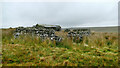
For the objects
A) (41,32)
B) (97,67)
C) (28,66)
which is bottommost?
(97,67)

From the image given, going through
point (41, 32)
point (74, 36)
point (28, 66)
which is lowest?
point (28, 66)

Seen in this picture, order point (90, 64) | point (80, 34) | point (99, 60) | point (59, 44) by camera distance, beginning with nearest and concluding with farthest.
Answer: point (90, 64)
point (99, 60)
point (59, 44)
point (80, 34)

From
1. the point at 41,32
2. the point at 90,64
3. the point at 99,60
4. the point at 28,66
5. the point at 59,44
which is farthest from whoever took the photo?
the point at 41,32

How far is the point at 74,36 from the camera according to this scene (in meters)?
9.20

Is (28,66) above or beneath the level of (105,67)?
above

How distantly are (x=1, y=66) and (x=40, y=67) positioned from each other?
1.57 meters

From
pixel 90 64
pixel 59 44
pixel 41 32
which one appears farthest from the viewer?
pixel 41 32

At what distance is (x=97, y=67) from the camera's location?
3307 mm

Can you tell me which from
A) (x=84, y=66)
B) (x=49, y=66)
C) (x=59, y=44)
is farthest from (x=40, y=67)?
(x=59, y=44)

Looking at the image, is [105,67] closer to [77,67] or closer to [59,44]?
[77,67]

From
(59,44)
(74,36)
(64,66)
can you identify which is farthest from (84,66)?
(74,36)

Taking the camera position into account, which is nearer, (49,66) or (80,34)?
(49,66)

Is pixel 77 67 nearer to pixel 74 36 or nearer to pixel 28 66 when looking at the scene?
pixel 28 66

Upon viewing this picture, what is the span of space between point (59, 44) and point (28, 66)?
4416 mm
